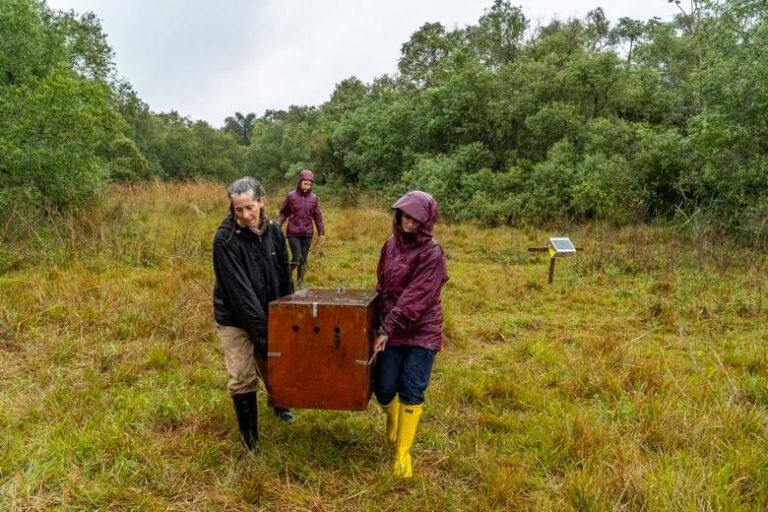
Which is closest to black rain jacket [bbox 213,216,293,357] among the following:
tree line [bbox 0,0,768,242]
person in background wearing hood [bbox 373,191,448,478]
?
person in background wearing hood [bbox 373,191,448,478]

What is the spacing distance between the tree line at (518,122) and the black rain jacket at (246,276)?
675 centimetres

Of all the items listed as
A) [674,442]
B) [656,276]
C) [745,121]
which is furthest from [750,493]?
[745,121]

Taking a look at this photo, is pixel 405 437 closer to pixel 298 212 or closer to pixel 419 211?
pixel 419 211

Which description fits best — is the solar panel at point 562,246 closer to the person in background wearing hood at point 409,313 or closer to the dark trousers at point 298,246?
the dark trousers at point 298,246

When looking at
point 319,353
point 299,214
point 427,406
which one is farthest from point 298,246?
point 319,353

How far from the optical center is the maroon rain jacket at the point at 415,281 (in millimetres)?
2867

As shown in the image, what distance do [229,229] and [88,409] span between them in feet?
5.97

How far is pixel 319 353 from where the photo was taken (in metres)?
2.80

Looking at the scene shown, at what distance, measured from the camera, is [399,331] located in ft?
9.77

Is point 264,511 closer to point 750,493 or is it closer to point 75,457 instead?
point 75,457

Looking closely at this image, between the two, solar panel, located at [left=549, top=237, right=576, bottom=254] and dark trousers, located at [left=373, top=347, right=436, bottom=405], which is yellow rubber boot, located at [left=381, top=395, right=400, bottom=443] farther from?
solar panel, located at [left=549, top=237, right=576, bottom=254]

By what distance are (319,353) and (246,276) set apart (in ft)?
2.05

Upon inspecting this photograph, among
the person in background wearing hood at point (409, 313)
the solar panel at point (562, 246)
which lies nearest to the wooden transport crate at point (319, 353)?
the person in background wearing hood at point (409, 313)

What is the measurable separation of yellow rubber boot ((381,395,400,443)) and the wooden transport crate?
504 millimetres
